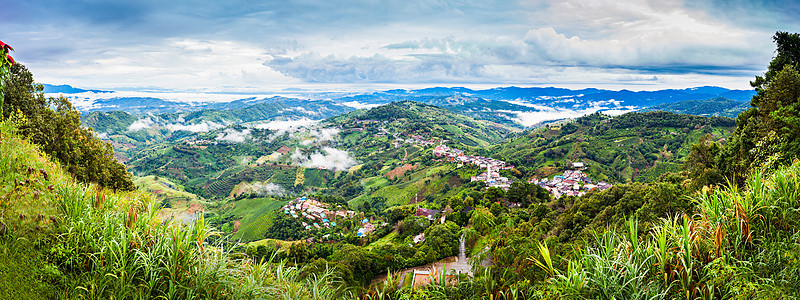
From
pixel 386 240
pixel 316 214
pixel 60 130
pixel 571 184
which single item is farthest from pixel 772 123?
pixel 316 214

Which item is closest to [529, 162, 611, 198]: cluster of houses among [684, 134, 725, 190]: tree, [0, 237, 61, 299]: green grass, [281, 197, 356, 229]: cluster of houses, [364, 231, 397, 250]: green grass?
[364, 231, 397, 250]: green grass

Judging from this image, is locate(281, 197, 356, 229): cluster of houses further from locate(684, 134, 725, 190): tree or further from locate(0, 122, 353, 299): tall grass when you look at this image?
locate(0, 122, 353, 299): tall grass

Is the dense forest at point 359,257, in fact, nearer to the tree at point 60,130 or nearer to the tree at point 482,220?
the tree at point 60,130

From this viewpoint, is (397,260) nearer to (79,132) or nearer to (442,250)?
(442,250)

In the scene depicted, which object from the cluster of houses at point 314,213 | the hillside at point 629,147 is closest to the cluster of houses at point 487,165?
the hillside at point 629,147

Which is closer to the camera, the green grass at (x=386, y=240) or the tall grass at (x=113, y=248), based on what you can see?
the tall grass at (x=113, y=248)

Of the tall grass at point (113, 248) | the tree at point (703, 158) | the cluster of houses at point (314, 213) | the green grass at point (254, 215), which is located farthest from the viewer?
the green grass at point (254, 215)

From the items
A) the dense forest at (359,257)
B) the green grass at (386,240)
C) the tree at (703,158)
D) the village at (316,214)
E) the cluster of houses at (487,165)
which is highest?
the dense forest at (359,257)

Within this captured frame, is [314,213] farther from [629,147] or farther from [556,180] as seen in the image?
[629,147]

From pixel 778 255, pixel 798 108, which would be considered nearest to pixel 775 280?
pixel 778 255
